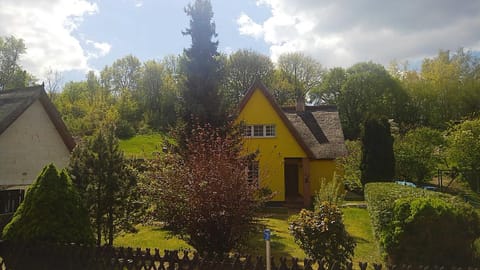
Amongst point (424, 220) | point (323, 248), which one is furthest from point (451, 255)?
point (323, 248)

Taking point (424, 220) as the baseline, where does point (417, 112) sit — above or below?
above

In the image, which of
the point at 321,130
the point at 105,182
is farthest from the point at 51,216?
the point at 321,130

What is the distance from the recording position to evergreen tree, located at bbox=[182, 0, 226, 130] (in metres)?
16.5

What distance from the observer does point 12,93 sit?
1482 cm

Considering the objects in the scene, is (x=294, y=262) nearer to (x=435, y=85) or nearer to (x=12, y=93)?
(x=12, y=93)

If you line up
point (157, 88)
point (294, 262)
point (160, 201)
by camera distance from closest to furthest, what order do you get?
Answer: 1. point (294, 262)
2. point (160, 201)
3. point (157, 88)

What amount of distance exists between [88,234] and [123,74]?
5154 centimetres

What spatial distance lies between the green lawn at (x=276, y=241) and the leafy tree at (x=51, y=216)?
296 cm

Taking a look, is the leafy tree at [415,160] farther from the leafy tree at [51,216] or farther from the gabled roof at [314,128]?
the leafy tree at [51,216]

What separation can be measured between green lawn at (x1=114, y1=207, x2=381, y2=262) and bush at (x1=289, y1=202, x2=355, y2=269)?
1865mm

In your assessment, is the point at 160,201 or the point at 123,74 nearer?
the point at 160,201

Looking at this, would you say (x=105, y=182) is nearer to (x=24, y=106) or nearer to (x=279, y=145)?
(x=24, y=106)

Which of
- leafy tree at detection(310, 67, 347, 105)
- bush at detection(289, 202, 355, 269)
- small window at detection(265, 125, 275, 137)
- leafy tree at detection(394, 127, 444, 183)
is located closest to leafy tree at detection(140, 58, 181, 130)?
leafy tree at detection(310, 67, 347, 105)

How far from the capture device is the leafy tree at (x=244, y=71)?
49.4 m
